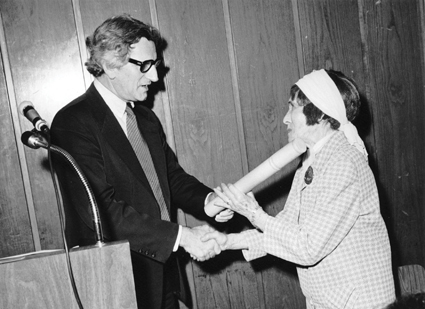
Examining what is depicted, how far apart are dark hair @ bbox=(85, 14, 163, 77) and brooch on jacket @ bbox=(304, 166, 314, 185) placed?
108 centimetres

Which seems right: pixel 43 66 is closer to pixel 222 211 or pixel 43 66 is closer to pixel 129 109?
pixel 129 109

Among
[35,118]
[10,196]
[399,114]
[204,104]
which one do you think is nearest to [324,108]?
[204,104]

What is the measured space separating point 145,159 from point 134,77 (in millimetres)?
433

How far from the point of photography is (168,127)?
2.77 m

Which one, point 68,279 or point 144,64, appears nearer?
point 68,279

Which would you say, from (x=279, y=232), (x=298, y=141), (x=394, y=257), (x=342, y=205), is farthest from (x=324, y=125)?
(x=394, y=257)

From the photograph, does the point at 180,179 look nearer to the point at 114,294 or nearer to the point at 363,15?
the point at 114,294

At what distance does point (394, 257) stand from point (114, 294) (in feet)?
8.04

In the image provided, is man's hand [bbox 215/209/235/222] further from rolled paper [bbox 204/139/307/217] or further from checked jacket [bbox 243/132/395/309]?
checked jacket [bbox 243/132/395/309]

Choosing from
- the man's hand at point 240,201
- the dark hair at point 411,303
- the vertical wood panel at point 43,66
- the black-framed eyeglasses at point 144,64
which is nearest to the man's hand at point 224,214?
the man's hand at point 240,201

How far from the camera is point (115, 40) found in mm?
2270

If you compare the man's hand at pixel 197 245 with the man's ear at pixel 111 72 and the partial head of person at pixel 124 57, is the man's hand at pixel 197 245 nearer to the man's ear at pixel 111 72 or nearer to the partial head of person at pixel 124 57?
the partial head of person at pixel 124 57

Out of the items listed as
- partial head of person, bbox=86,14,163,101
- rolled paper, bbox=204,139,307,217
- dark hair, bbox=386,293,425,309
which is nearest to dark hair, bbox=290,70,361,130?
rolled paper, bbox=204,139,307,217

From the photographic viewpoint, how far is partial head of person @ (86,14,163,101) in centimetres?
227
